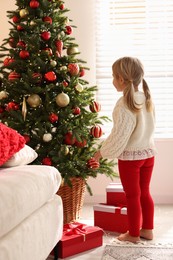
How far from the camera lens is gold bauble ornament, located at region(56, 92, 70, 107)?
10.1ft

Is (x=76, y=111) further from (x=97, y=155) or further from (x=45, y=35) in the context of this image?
(x=45, y=35)

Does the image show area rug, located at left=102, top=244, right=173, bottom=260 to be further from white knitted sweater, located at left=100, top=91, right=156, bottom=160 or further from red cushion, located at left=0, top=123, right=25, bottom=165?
red cushion, located at left=0, top=123, right=25, bottom=165

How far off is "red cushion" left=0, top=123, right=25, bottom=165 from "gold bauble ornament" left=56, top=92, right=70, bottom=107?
92cm

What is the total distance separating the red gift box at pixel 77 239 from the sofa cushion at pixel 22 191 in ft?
1.75

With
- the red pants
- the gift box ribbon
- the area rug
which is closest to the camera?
the area rug

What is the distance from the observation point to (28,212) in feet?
6.46

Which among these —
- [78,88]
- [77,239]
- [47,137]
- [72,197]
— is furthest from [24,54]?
[77,239]

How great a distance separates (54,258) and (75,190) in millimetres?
644

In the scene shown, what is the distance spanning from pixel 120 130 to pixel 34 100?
0.61 meters

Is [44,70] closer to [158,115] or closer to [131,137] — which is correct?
[131,137]

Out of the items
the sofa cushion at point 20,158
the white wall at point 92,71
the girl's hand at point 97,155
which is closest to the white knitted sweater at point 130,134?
the girl's hand at point 97,155

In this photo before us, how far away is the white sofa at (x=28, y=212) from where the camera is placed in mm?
1728

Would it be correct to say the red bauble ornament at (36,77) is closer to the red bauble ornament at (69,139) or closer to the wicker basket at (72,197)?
the red bauble ornament at (69,139)

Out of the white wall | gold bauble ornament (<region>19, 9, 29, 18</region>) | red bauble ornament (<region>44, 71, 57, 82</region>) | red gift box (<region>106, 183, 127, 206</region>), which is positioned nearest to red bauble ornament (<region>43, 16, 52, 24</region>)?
gold bauble ornament (<region>19, 9, 29, 18</region>)
